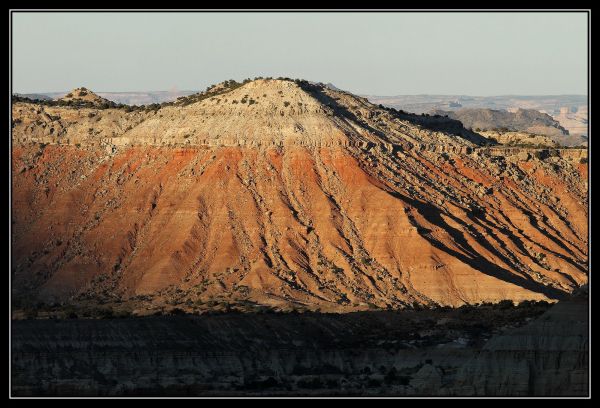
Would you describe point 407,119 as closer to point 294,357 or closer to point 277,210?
point 277,210

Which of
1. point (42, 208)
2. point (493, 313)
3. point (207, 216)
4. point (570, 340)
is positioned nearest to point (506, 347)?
point (570, 340)

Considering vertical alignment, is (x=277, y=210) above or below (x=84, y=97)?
below

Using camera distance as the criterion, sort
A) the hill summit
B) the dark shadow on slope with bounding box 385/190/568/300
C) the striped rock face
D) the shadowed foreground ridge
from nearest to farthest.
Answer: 1. the shadowed foreground ridge
2. the striped rock face
3. the dark shadow on slope with bounding box 385/190/568/300
4. the hill summit

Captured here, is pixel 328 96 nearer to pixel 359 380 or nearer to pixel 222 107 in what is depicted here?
pixel 222 107

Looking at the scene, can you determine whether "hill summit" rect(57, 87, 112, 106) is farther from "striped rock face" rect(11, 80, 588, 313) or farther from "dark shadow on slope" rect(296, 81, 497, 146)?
"dark shadow on slope" rect(296, 81, 497, 146)

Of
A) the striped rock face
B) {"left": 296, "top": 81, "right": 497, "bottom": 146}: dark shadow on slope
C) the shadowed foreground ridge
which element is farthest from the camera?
{"left": 296, "top": 81, "right": 497, "bottom": 146}: dark shadow on slope

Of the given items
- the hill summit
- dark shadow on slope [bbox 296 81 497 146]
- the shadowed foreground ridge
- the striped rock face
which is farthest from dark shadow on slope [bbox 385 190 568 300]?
the hill summit

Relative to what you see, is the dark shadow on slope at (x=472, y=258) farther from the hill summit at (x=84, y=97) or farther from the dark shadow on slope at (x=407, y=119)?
the hill summit at (x=84, y=97)

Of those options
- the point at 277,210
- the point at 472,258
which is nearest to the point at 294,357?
the point at 472,258

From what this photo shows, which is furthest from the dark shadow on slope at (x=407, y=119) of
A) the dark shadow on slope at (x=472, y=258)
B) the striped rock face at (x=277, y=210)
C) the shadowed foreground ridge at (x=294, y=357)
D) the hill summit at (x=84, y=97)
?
the shadowed foreground ridge at (x=294, y=357)

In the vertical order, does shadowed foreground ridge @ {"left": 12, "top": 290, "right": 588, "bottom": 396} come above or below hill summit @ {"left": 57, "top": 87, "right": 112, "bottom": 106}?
below
